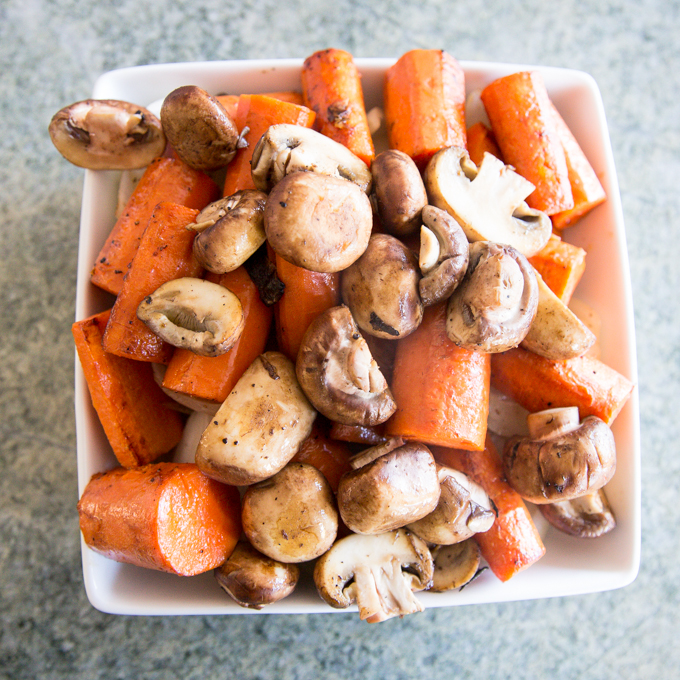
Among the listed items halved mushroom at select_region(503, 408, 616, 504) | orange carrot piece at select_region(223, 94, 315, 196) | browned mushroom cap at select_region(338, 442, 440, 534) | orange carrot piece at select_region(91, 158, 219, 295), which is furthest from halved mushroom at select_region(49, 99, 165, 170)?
halved mushroom at select_region(503, 408, 616, 504)

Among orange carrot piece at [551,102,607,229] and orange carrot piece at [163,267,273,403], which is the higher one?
orange carrot piece at [551,102,607,229]

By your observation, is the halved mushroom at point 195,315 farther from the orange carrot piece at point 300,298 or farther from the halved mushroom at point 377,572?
the halved mushroom at point 377,572

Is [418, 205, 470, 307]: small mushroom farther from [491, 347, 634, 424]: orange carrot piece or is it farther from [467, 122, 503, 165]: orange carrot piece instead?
[467, 122, 503, 165]: orange carrot piece

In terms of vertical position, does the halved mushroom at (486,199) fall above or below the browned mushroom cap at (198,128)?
below

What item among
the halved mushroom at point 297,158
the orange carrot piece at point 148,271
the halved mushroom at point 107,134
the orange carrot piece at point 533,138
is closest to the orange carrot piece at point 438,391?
the halved mushroom at point 297,158

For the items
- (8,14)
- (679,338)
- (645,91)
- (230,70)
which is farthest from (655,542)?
(8,14)

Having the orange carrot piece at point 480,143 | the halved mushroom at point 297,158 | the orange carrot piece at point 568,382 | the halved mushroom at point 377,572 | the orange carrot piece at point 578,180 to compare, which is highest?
the halved mushroom at point 297,158
